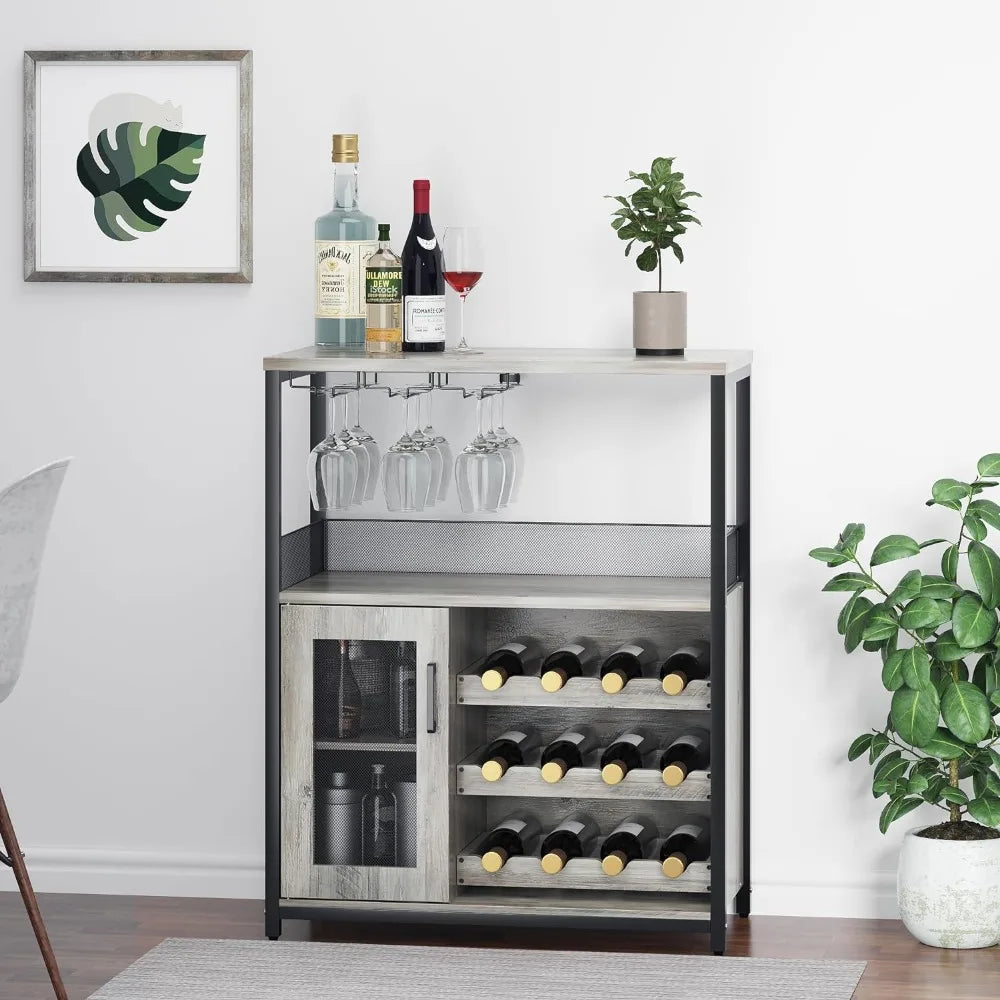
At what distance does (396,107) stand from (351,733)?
138 centimetres

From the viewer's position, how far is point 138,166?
377cm

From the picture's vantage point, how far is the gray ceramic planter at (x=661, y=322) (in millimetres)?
3348

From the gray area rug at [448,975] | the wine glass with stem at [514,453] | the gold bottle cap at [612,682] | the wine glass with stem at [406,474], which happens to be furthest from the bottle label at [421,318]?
the gray area rug at [448,975]

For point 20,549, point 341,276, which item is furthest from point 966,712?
point 20,549

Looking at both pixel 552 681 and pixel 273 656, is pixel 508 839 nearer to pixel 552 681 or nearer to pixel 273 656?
pixel 552 681

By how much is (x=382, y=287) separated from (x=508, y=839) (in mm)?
1177

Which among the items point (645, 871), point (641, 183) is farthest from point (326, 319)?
point (645, 871)

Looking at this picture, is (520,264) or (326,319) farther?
(520,264)

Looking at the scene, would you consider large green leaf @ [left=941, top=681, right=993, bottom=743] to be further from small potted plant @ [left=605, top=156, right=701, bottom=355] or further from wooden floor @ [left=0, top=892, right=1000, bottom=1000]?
small potted plant @ [left=605, top=156, right=701, bottom=355]

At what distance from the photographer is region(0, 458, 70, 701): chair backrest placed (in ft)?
8.79

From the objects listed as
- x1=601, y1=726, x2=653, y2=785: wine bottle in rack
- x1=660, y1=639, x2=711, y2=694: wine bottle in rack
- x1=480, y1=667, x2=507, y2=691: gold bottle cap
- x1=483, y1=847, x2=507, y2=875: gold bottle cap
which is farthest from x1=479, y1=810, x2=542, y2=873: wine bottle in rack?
x1=660, y1=639, x2=711, y2=694: wine bottle in rack

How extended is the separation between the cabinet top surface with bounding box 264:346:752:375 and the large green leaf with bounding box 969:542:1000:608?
0.60 metres

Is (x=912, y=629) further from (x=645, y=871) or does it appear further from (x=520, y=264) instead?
(x=520, y=264)

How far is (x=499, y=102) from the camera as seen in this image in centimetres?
367
